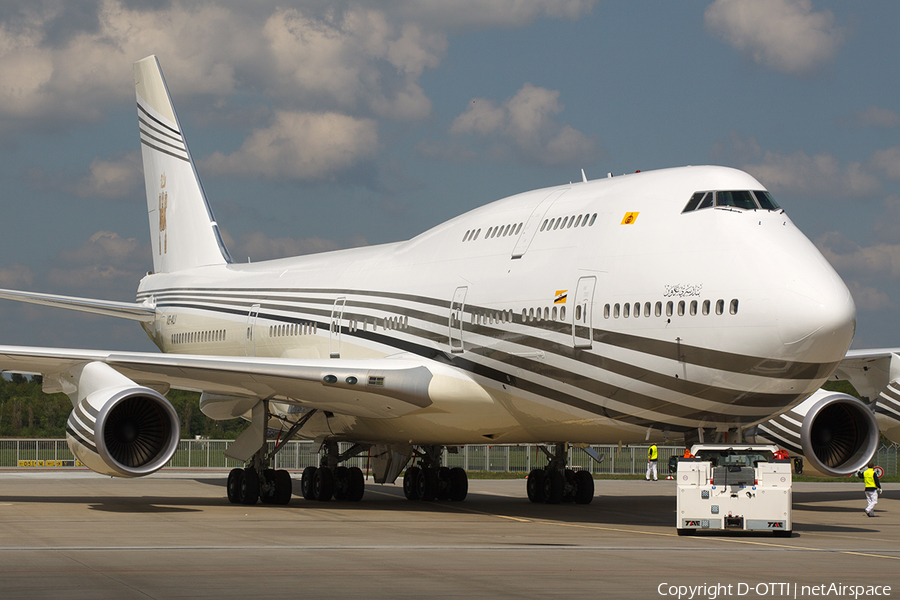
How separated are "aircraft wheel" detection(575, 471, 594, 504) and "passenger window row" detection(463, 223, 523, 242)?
19.2ft

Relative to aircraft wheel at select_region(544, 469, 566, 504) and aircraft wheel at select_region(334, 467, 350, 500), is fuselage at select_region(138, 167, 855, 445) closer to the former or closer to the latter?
aircraft wheel at select_region(334, 467, 350, 500)

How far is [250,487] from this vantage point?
2119 centimetres

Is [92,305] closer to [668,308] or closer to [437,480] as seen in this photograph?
[437,480]

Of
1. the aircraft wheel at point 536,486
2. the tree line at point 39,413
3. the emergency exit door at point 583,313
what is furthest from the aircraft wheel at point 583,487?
the tree line at point 39,413

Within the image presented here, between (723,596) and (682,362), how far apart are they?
19.6 feet

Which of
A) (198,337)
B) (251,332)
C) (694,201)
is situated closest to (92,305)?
(198,337)

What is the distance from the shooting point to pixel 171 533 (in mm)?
15164

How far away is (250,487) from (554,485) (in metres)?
5.98

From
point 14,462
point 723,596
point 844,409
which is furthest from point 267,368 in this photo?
point 14,462

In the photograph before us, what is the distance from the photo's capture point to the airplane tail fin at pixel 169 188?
30422mm

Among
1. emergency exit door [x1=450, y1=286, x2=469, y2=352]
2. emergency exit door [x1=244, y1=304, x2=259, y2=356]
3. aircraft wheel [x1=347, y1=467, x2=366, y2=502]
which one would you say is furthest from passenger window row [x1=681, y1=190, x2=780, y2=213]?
emergency exit door [x1=244, y1=304, x2=259, y2=356]

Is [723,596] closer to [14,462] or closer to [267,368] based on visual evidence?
[267,368]

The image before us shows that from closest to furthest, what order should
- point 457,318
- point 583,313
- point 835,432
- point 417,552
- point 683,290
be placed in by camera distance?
point 417,552
point 683,290
point 583,313
point 457,318
point 835,432

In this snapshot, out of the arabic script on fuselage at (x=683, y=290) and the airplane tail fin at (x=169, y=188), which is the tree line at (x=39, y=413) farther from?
the arabic script on fuselage at (x=683, y=290)
